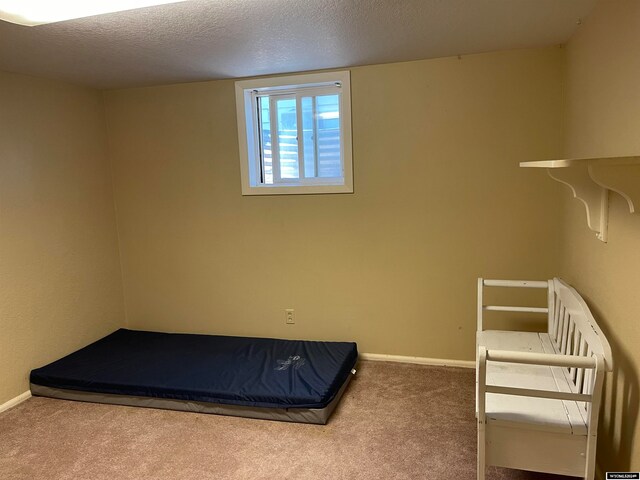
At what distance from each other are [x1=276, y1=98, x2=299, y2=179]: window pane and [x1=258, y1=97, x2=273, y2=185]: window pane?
86 millimetres

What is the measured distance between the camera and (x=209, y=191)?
11.9ft

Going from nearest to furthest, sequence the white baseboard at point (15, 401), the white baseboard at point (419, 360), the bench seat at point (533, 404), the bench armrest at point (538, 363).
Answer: the bench armrest at point (538, 363)
the bench seat at point (533, 404)
the white baseboard at point (15, 401)
the white baseboard at point (419, 360)

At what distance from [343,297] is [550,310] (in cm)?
141

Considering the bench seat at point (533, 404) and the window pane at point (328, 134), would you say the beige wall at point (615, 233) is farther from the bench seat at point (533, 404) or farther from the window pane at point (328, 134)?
the window pane at point (328, 134)

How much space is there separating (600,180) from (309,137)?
2272mm

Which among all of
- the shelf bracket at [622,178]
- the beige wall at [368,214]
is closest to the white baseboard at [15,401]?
the beige wall at [368,214]

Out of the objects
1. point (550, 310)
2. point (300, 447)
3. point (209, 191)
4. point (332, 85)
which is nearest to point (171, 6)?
point (332, 85)

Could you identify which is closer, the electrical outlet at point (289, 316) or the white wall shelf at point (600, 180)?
the white wall shelf at point (600, 180)

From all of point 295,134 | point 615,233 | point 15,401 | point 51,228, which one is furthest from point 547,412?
point 51,228

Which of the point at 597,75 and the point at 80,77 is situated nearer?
the point at 597,75

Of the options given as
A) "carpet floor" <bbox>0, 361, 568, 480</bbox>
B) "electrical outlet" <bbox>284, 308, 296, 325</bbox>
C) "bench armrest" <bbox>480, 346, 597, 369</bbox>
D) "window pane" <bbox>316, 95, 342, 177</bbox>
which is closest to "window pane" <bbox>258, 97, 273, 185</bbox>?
"window pane" <bbox>316, 95, 342, 177</bbox>

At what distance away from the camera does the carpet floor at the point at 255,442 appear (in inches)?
87.6

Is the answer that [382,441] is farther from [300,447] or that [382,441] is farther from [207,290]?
[207,290]

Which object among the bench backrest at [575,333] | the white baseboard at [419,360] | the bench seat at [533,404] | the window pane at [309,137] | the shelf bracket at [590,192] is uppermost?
the window pane at [309,137]
